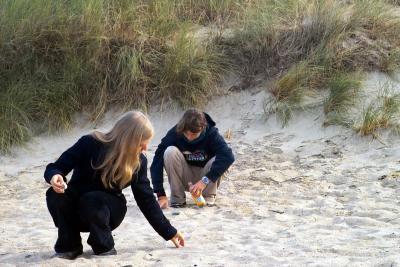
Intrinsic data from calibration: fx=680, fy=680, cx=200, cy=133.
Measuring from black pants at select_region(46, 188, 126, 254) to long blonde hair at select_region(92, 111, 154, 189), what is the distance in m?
0.14

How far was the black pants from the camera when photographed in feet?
11.6

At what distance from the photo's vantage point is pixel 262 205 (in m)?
5.17

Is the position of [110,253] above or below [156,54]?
below

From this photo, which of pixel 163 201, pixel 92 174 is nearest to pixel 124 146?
pixel 92 174

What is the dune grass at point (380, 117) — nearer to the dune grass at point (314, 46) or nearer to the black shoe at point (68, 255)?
the dune grass at point (314, 46)

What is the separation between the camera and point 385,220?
4418mm

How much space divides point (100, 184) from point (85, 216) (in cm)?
19

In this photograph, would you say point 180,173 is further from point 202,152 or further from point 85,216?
point 85,216

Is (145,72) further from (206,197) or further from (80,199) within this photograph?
(80,199)

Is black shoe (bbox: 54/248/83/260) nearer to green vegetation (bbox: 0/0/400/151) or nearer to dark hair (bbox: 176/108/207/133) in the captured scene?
dark hair (bbox: 176/108/207/133)

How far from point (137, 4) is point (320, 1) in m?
2.14

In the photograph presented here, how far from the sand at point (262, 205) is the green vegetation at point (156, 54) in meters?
0.26

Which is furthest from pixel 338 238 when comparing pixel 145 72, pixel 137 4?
pixel 137 4

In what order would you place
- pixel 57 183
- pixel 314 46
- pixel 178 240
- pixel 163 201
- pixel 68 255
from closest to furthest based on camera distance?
pixel 57 183 < pixel 68 255 < pixel 178 240 < pixel 163 201 < pixel 314 46
